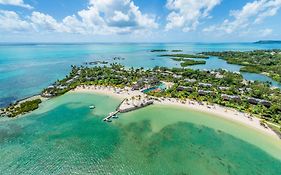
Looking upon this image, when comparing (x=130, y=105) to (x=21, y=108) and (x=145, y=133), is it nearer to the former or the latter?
(x=145, y=133)

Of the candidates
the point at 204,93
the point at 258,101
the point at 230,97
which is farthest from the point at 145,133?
the point at 258,101

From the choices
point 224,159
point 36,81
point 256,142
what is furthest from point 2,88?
point 256,142

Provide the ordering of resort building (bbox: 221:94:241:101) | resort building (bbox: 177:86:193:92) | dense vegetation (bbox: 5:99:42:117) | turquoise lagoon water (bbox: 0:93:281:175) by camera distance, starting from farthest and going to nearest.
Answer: resort building (bbox: 177:86:193:92) < resort building (bbox: 221:94:241:101) < dense vegetation (bbox: 5:99:42:117) < turquoise lagoon water (bbox: 0:93:281:175)

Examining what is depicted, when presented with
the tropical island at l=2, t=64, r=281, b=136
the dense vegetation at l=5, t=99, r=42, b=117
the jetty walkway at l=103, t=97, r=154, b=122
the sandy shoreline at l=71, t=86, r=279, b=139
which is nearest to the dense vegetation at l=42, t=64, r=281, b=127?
the tropical island at l=2, t=64, r=281, b=136

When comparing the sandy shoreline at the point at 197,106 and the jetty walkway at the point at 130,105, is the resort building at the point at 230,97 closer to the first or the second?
the sandy shoreline at the point at 197,106

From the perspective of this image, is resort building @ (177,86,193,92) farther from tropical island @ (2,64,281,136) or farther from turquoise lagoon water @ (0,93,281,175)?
turquoise lagoon water @ (0,93,281,175)

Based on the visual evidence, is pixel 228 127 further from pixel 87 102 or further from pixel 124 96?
pixel 87 102
